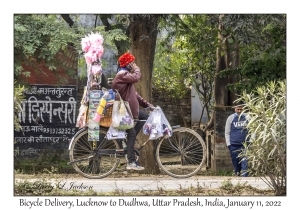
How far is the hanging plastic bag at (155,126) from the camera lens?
9.45 meters

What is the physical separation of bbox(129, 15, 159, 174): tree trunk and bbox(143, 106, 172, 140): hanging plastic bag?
316 cm

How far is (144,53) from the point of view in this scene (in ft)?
42.2

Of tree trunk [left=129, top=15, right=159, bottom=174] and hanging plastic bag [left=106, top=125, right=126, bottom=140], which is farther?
tree trunk [left=129, top=15, right=159, bottom=174]

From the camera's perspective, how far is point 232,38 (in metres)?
14.9

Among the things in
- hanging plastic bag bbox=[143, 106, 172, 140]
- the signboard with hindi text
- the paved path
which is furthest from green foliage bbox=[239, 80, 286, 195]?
the signboard with hindi text

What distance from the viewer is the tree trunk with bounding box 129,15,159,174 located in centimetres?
1263

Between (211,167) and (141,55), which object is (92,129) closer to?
(141,55)

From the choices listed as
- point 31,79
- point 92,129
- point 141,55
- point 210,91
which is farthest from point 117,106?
point 210,91

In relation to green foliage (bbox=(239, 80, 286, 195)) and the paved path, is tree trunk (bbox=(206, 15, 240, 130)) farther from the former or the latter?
green foliage (bbox=(239, 80, 286, 195))

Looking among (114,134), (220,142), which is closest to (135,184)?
(114,134)

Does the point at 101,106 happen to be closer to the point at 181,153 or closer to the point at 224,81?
the point at 181,153

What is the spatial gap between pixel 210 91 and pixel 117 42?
7281 mm

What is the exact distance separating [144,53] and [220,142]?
3.73m

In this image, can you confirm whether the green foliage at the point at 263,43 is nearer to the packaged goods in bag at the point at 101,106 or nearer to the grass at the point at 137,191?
the packaged goods in bag at the point at 101,106
